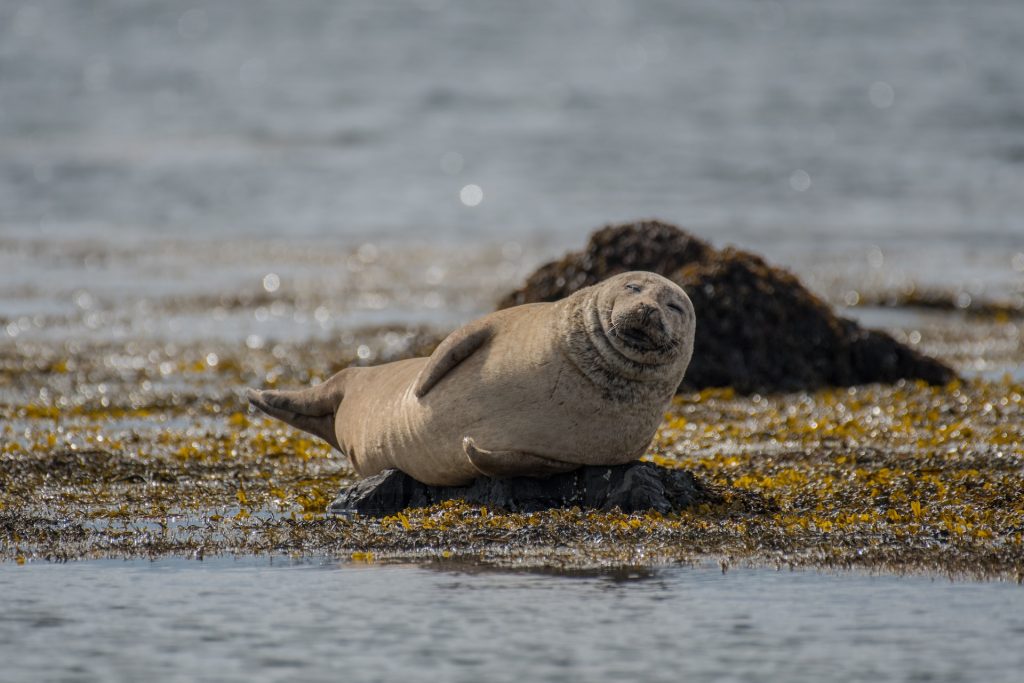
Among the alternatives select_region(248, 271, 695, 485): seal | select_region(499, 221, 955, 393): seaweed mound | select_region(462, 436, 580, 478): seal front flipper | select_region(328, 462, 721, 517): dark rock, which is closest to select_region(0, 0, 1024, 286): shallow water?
select_region(499, 221, 955, 393): seaweed mound

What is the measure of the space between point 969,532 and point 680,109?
113 feet

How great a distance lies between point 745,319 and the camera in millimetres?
11344

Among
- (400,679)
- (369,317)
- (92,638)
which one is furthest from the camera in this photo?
(369,317)

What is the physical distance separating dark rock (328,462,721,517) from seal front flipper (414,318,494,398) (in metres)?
0.53

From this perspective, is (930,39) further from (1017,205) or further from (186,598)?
(186,598)

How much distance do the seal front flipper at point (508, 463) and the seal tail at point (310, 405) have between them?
1.57 meters

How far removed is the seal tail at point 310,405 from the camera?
27.1ft

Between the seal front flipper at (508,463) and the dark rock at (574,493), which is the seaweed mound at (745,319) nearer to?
the dark rock at (574,493)

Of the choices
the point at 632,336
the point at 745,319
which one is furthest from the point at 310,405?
the point at 745,319

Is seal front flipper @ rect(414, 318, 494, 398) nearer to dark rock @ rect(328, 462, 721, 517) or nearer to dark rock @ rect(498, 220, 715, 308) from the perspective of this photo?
dark rock @ rect(328, 462, 721, 517)

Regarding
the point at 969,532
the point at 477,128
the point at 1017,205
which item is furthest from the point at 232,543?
the point at 477,128

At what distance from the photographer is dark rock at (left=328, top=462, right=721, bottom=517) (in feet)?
22.5

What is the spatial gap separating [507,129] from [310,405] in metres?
30.3

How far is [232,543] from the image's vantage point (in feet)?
21.2
